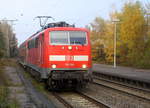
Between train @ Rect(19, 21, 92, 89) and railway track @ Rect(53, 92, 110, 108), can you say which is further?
train @ Rect(19, 21, 92, 89)

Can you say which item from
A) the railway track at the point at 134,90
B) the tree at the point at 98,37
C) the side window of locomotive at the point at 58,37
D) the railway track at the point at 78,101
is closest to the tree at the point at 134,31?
the tree at the point at 98,37

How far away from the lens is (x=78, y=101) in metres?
11.8

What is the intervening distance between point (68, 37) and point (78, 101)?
11.0 ft

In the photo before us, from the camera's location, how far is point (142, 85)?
17.5 metres

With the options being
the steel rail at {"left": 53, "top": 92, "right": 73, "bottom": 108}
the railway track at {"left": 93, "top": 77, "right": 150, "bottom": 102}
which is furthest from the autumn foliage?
the steel rail at {"left": 53, "top": 92, "right": 73, "bottom": 108}

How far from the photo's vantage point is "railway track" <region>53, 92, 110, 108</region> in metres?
10.7

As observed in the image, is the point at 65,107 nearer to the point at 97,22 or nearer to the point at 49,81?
the point at 49,81

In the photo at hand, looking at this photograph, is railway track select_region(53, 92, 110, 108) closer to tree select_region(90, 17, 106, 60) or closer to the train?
the train

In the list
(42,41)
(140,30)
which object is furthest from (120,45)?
(42,41)

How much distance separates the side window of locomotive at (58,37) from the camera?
13.5 meters

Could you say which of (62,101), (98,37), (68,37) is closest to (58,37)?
(68,37)

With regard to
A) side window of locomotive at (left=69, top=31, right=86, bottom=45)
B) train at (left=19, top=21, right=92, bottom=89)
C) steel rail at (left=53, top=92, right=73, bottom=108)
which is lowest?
steel rail at (left=53, top=92, right=73, bottom=108)

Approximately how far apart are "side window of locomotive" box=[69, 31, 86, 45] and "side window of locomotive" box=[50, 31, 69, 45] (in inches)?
10.4

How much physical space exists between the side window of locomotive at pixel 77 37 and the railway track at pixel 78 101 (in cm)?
252
